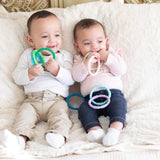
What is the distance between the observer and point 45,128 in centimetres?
143

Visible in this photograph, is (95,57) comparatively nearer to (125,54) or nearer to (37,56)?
(125,54)

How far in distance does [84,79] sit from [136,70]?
1.10 ft

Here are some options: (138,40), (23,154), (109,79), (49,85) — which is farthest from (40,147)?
(138,40)

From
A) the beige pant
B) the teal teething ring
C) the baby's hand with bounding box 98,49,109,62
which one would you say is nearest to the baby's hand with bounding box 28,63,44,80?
the teal teething ring

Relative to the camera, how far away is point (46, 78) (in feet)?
5.14

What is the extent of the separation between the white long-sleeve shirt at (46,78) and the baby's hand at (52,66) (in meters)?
0.03

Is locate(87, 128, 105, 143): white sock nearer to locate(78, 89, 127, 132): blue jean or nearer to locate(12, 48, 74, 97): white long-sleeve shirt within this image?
locate(78, 89, 127, 132): blue jean

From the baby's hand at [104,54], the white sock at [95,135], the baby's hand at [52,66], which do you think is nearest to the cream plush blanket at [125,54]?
the white sock at [95,135]

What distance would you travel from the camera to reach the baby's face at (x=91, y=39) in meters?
1.55

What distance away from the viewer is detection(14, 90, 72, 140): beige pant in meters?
1.32

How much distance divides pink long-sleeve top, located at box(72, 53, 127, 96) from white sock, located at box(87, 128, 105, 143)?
12.2 inches

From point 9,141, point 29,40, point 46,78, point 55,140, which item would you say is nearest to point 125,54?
point 46,78

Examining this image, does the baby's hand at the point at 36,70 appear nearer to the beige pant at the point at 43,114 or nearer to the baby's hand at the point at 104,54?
the beige pant at the point at 43,114

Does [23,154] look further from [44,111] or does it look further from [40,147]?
[44,111]
